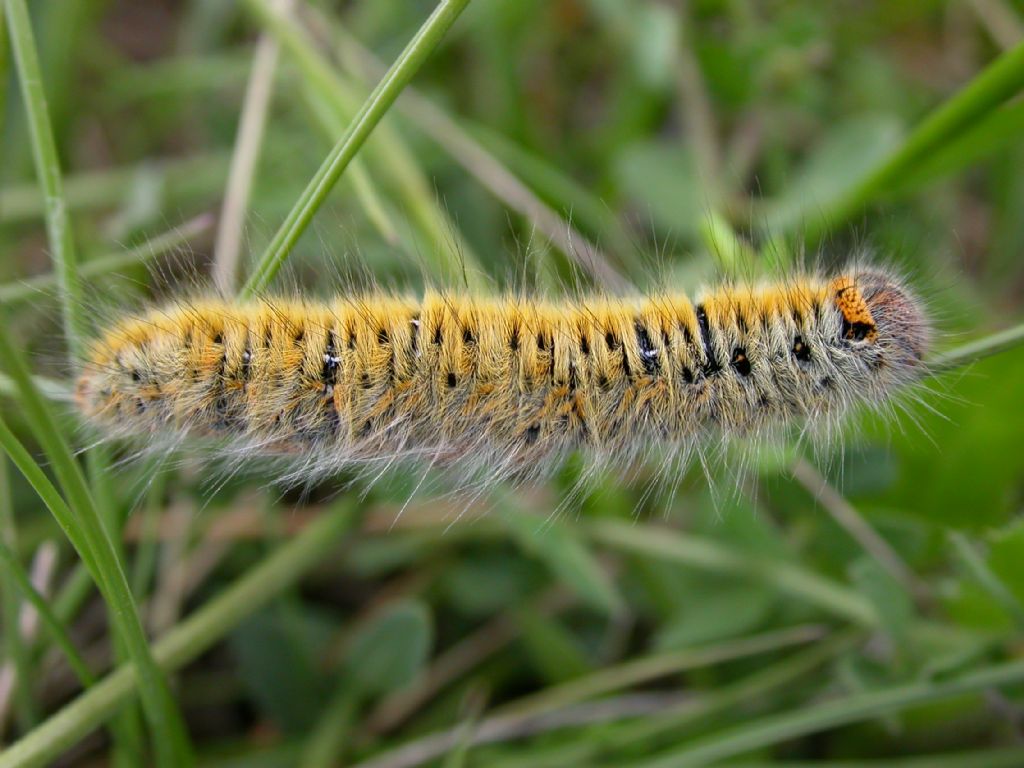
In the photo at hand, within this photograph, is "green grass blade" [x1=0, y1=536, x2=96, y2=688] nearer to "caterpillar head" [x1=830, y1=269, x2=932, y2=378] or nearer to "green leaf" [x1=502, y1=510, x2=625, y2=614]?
"green leaf" [x1=502, y1=510, x2=625, y2=614]

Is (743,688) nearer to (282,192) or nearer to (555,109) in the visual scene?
(282,192)

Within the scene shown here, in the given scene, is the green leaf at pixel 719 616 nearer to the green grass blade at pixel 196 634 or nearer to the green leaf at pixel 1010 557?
the green leaf at pixel 1010 557

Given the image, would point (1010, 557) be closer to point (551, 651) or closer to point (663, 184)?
point (551, 651)

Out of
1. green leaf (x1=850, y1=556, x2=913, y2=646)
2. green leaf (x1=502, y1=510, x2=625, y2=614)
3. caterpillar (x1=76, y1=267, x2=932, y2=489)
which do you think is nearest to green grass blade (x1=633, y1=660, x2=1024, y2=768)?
green leaf (x1=850, y1=556, x2=913, y2=646)

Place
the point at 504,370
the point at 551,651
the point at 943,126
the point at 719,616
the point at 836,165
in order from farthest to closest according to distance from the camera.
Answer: the point at 836,165, the point at 551,651, the point at 719,616, the point at 943,126, the point at 504,370

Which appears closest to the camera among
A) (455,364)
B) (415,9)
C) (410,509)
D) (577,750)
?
(455,364)

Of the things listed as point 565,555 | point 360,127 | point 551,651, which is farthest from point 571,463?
point 360,127

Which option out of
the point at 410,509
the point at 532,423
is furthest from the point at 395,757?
the point at 532,423

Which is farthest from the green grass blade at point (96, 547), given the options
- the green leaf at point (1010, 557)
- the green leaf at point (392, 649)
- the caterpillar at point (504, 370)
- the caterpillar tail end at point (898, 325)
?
the green leaf at point (1010, 557)
